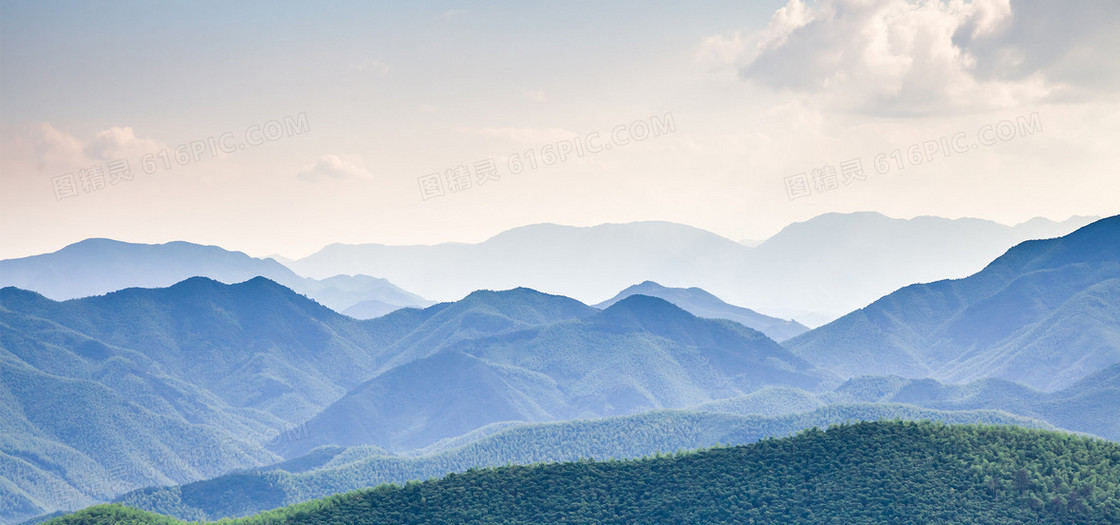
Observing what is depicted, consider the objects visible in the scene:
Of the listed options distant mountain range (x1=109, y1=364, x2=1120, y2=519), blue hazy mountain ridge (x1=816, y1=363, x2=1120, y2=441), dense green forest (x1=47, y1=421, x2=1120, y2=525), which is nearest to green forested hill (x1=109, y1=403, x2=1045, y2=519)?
distant mountain range (x1=109, y1=364, x2=1120, y2=519)

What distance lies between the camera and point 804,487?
67.9 meters

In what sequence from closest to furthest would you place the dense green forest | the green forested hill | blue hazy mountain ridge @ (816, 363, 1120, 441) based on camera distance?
the dense green forest, the green forested hill, blue hazy mountain ridge @ (816, 363, 1120, 441)

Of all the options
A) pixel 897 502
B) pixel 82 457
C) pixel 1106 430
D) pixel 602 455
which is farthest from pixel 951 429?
pixel 82 457

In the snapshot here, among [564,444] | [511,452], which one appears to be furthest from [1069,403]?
[511,452]

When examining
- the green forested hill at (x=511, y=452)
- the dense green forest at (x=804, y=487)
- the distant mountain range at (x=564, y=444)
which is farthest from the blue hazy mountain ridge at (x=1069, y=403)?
the dense green forest at (x=804, y=487)

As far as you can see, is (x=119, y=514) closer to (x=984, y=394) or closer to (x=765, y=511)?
(x=765, y=511)

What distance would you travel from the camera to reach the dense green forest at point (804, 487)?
6438cm

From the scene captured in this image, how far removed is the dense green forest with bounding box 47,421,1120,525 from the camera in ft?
211

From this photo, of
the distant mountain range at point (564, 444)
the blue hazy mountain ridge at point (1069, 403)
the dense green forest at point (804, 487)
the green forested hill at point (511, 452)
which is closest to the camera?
the dense green forest at point (804, 487)

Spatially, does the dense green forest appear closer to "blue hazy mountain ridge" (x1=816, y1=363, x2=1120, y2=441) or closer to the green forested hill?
the green forested hill

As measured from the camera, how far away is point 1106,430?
167375mm

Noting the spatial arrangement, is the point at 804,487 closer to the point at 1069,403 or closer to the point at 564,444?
→ the point at 564,444

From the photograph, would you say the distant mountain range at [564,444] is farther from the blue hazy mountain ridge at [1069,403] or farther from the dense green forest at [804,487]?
the dense green forest at [804,487]

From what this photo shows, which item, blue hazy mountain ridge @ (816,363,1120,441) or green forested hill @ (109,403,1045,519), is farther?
blue hazy mountain ridge @ (816,363,1120,441)
